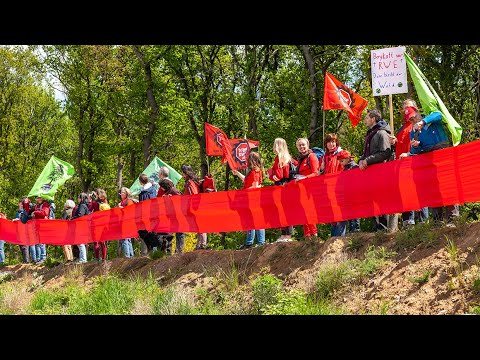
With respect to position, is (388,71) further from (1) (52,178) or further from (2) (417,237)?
(1) (52,178)

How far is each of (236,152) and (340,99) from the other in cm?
409

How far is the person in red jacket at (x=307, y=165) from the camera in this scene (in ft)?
41.9

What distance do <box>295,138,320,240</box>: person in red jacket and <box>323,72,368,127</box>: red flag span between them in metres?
2.06

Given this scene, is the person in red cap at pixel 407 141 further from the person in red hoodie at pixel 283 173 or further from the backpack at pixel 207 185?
the backpack at pixel 207 185

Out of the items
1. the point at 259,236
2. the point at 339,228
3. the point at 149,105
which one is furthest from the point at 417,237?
the point at 149,105

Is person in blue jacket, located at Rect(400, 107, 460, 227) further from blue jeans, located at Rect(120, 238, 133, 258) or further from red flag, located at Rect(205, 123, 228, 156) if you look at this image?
blue jeans, located at Rect(120, 238, 133, 258)

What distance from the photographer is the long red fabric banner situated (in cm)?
1021

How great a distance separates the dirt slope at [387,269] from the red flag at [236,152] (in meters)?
4.32

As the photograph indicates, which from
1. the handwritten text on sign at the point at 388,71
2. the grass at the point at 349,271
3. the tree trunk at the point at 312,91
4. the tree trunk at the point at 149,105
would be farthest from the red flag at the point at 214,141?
the tree trunk at the point at 149,105

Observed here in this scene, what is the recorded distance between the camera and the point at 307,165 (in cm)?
1291

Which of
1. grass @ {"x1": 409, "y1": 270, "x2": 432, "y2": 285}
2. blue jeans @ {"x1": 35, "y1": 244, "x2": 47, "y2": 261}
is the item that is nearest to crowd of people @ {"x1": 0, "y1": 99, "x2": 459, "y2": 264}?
grass @ {"x1": 409, "y1": 270, "x2": 432, "y2": 285}
